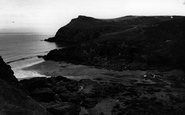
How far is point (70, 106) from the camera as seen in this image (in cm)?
3528

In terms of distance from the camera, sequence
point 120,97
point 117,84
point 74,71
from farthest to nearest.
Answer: point 74,71, point 117,84, point 120,97

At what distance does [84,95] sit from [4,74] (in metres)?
17.8

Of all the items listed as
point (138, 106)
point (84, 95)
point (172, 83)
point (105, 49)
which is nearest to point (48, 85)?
point (84, 95)

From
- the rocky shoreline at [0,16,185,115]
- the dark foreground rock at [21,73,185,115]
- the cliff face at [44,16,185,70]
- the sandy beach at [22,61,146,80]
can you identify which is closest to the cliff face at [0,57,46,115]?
the rocky shoreline at [0,16,185,115]

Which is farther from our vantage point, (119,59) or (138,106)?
(119,59)

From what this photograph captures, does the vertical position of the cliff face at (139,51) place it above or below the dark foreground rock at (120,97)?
above

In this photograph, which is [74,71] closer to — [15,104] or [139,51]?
[139,51]

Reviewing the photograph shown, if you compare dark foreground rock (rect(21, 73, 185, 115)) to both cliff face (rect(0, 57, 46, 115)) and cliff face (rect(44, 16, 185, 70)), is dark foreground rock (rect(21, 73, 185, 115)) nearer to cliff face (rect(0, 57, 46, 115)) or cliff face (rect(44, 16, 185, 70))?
cliff face (rect(0, 57, 46, 115))

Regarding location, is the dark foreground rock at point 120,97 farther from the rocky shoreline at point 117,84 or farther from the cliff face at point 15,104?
the cliff face at point 15,104

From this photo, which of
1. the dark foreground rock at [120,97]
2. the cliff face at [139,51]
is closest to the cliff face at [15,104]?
the dark foreground rock at [120,97]

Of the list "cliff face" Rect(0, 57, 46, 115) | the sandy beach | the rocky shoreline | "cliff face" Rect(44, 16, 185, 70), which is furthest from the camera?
"cliff face" Rect(44, 16, 185, 70)

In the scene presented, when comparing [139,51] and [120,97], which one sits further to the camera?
[139,51]

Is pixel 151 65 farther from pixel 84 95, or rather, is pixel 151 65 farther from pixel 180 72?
pixel 84 95

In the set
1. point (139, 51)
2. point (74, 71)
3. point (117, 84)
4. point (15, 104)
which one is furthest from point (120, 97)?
point (139, 51)
